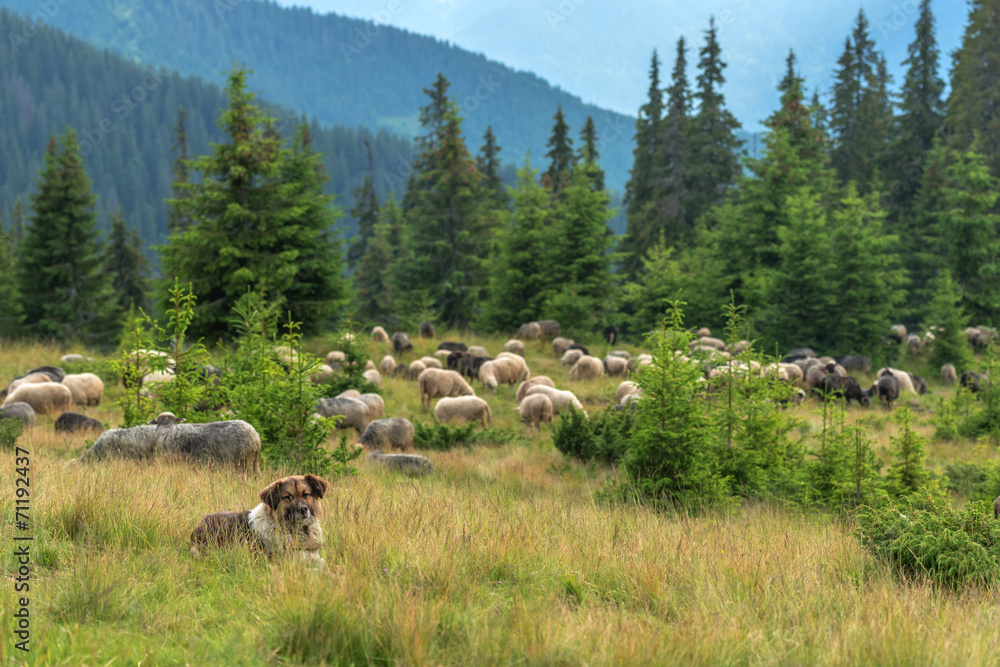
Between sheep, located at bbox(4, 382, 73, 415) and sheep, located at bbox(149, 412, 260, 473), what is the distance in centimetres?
738

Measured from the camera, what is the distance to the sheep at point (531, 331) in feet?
92.7

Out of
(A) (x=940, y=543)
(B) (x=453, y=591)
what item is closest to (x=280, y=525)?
(B) (x=453, y=591)

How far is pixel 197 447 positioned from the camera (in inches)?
311

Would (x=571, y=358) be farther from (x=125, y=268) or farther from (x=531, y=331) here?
(x=125, y=268)

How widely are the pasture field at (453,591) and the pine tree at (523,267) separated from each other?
77.4ft

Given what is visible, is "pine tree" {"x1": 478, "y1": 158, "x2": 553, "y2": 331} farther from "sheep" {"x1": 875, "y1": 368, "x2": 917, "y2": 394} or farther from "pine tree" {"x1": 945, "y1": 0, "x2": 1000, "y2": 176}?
"pine tree" {"x1": 945, "y1": 0, "x2": 1000, "y2": 176}

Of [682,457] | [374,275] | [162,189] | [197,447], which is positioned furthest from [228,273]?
[162,189]

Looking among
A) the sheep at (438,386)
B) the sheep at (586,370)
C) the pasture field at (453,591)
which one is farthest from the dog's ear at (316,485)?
the sheep at (586,370)

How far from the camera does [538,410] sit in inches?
582

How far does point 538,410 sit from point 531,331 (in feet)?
44.9

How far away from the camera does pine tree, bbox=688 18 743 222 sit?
44.4m

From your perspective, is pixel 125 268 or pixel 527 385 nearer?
pixel 527 385

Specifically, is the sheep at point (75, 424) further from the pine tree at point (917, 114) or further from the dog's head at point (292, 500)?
the pine tree at point (917, 114)

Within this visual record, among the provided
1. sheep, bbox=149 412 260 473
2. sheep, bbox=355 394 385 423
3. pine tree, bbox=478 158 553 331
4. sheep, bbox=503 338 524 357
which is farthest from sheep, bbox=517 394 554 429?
pine tree, bbox=478 158 553 331
